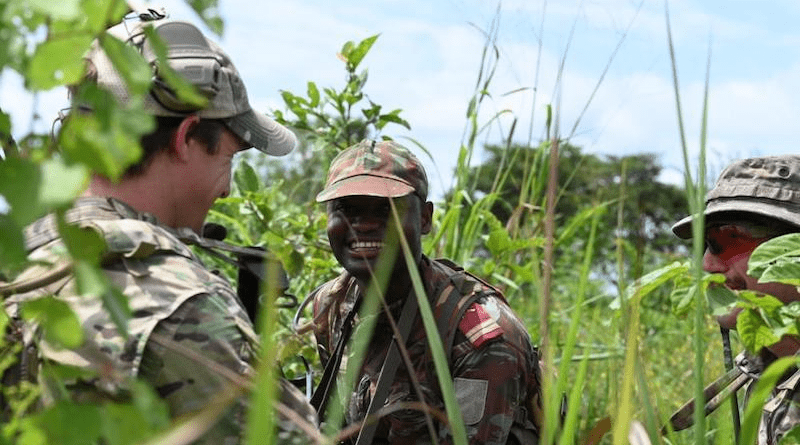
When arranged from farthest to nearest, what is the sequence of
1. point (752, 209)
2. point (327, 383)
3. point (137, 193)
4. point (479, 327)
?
1. point (327, 383)
2. point (479, 327)
3. point (752, 209)
4. point (137, 193)

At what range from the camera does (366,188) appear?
3.06 m

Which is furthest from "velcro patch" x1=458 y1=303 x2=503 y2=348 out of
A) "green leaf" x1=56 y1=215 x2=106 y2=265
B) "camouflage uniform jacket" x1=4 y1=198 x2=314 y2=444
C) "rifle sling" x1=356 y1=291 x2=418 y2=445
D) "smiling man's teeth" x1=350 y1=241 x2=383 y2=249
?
"green leaf" x1=56 y1=215 x2=106 y2=265

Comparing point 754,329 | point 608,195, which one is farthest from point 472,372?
point 608,195

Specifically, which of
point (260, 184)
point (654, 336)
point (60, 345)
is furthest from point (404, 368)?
point (654, 336)

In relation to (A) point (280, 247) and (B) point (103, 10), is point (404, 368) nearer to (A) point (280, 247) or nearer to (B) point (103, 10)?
(A) point (280, 247)

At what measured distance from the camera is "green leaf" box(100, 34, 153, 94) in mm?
1029

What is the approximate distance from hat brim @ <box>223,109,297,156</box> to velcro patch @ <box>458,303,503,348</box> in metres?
0.80

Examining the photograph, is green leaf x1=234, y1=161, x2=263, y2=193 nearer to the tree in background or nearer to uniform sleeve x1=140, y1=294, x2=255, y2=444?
the tree in background

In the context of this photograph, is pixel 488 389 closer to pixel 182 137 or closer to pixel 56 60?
pixel 182 137

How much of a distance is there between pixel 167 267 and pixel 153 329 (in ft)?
0.40

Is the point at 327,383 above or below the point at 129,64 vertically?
below

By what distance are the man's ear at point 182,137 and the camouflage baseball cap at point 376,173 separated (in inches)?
43.4

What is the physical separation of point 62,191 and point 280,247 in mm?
2793

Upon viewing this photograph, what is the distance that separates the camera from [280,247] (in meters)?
3.74
